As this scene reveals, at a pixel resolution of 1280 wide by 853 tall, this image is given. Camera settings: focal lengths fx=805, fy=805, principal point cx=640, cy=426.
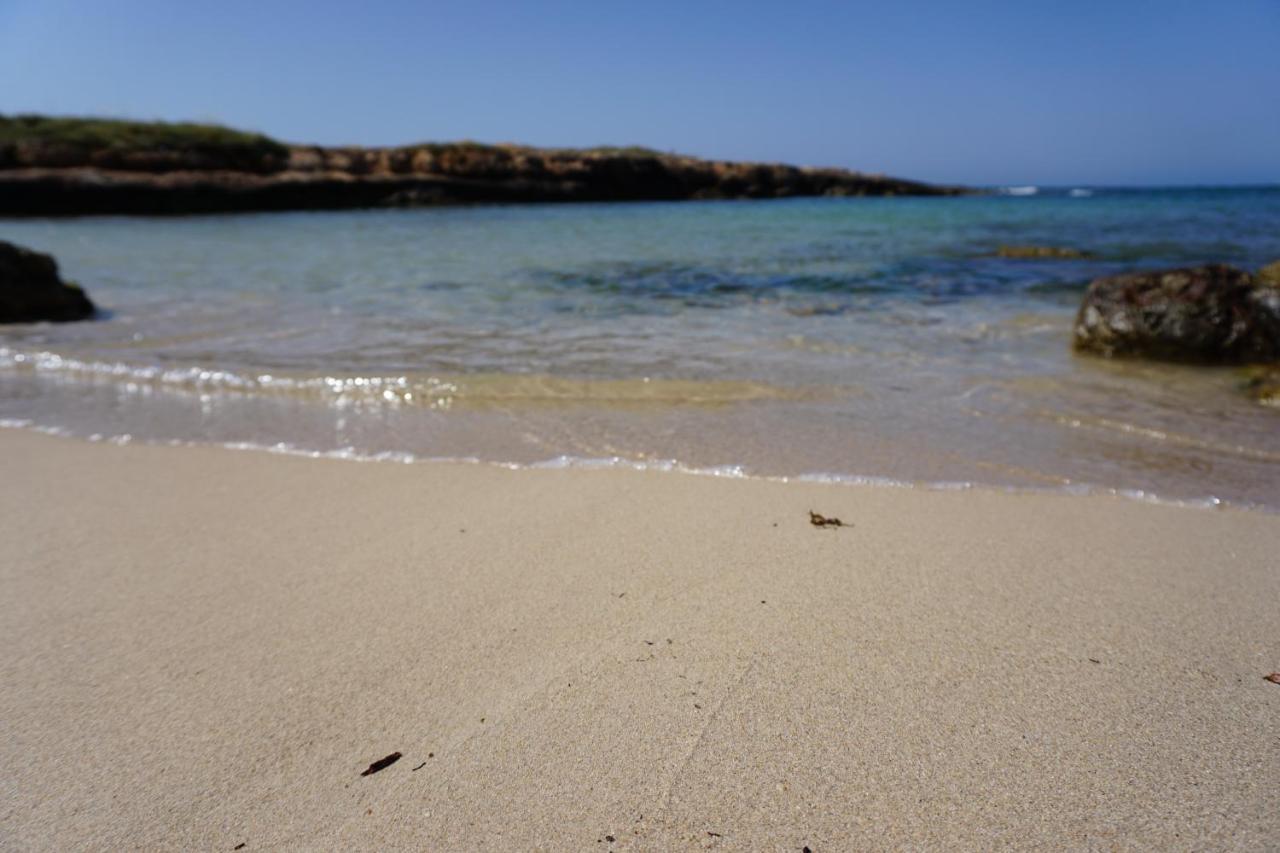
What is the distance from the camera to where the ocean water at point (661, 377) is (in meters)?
3.35

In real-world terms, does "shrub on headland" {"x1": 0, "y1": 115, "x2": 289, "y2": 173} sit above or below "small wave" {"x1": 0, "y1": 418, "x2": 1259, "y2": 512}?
above

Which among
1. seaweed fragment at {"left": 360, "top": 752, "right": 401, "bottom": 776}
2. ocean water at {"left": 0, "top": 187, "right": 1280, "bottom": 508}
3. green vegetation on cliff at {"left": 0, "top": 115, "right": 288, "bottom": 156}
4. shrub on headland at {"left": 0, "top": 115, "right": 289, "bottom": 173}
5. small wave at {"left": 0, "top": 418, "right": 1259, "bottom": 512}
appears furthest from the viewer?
green vegetation on cliff at {"left": 0, "top": 115, "right": 288, "bottom": 156}

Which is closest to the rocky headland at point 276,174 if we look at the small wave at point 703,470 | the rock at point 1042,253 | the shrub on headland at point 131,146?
the shrub on headland at point 131,146

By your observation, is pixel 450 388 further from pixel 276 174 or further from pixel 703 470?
pixel 276 174

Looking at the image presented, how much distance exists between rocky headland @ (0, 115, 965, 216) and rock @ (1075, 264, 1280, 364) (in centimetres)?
3527

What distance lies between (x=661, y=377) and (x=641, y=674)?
3.02 meters

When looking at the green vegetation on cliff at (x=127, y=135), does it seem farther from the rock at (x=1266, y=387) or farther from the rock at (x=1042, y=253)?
the rock at (x=1266, y=387)

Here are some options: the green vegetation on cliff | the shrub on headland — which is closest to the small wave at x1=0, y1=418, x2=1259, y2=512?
the shrub on headland

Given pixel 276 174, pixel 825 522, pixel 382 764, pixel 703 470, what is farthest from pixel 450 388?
pixel 276 174

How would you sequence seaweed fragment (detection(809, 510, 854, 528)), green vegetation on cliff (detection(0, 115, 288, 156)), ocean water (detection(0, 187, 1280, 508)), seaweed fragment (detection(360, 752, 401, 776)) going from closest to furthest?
seaweed fragment (detection(360, 752, 401, 776)), seaweed fragment (detection(809, 510, 854, 528)), ocean water (detection(0, 187, 1280, 508)), green vegetation on cliff (detection(0, 115, 288, 156))

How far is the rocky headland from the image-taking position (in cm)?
3164

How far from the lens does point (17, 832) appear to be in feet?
4.36

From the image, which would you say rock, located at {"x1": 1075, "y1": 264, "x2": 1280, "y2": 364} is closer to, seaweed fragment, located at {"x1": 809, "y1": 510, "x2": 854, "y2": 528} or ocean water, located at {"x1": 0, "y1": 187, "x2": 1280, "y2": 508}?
ocean water, located at {"x1": 0, "y1": 187, "x2": 1280, "y2": 508}

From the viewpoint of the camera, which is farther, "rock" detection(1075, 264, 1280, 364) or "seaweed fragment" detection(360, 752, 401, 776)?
"rock" detection(1075, 264, 1280, 364)
